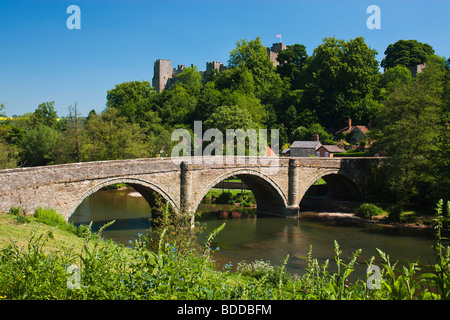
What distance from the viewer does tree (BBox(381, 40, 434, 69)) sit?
214 ft

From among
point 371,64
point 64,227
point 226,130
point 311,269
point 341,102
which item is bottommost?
point 64,227

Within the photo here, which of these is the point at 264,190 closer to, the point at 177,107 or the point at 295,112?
the point at 295,112

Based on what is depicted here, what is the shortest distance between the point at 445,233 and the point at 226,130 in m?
22.4

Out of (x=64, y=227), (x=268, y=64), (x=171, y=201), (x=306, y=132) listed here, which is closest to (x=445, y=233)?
(x=171, y=201)

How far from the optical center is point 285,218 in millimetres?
30641

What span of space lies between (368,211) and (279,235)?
8395 millimetres

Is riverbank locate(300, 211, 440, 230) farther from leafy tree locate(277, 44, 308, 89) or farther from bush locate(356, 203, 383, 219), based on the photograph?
leafy tree locate(277, 44, 308, 89)

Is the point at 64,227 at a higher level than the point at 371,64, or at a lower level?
lower

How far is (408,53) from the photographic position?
2601 inches

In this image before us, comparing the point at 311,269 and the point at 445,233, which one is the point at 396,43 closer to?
the point at 445,233

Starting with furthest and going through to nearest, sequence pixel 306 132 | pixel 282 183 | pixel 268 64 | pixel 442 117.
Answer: pixel 268 64
pixel 306 132
pixel 442 117
pixel 282 183

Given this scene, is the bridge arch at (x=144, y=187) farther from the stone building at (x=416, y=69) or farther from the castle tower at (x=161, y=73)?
the castle tower at (x=161, y=73)

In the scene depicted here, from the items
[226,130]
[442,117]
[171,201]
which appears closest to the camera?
[171,201]
